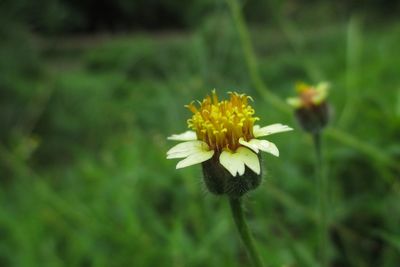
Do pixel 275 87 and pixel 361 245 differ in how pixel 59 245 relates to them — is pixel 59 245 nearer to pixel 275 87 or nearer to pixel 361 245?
pixel 361 245

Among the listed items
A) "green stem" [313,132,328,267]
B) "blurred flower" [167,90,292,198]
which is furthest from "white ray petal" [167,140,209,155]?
"green stem" [313,132,328,267]

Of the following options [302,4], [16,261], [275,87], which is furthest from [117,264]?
[302,4]

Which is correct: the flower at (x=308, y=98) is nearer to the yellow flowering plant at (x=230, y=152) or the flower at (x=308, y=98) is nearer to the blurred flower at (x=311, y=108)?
the blurred flower at (x=311, y=108)

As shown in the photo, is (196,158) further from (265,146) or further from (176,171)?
(176,171)

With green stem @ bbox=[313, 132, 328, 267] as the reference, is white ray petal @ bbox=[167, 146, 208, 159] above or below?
below

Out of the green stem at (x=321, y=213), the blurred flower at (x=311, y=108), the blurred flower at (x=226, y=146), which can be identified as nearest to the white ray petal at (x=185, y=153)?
the blurred flower at (x=226, y=146)

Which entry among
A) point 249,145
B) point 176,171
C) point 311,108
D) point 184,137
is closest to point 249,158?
point 249,145

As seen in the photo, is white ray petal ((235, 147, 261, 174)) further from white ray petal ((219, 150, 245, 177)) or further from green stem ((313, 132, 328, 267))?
green stem ((313, 132, 328, 267))

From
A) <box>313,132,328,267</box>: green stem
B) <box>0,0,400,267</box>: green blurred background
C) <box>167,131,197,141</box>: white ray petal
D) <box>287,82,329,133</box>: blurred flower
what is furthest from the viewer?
<box>0,0,400,267</box>: green blurred background
